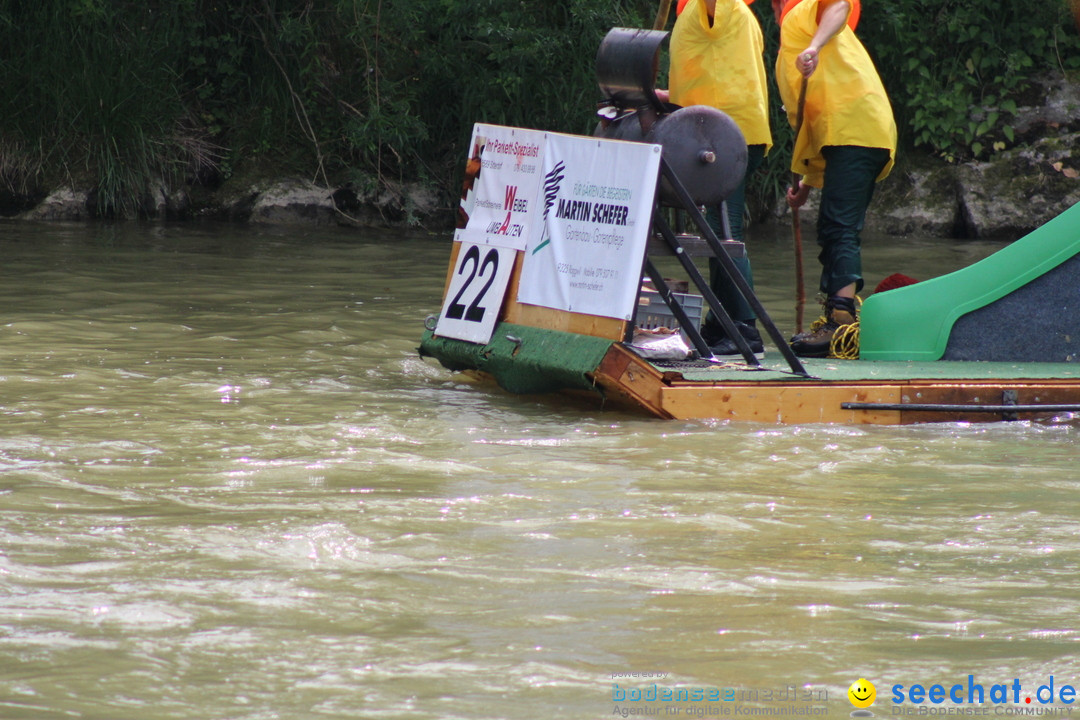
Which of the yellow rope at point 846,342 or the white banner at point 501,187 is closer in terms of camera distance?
the white banner at point 501,187

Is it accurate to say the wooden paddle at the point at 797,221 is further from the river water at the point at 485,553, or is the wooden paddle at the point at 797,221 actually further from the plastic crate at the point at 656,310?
the river water at the point at 485,553

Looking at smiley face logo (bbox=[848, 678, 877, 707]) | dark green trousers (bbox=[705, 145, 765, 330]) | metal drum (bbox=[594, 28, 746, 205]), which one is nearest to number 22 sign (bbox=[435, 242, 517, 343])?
metal drum (bbox=[594, 28, 746, 205])

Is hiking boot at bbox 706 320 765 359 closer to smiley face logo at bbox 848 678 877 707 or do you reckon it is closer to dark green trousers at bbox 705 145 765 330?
dark green trousers at bbox 705 145 765 330

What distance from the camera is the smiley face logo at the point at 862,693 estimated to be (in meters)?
2.43

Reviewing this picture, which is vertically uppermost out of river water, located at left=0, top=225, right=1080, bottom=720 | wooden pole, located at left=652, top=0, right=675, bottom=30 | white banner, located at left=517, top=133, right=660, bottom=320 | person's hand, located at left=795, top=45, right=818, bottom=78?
wooden pole, located at left=652, top=0, right=675, bottom=30

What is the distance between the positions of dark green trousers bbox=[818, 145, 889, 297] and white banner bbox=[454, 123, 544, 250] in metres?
1.30

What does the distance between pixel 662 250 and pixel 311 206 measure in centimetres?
817

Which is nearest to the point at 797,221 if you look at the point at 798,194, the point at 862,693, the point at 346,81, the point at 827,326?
the point at 798,194

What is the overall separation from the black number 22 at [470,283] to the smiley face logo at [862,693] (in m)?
3.00

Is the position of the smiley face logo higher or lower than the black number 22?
lower

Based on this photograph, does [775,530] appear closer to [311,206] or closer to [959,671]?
[959,671]

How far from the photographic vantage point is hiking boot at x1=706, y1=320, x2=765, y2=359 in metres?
5.54

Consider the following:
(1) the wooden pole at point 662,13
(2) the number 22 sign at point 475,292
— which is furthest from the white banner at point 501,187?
(1) the wooden pole at point 662,13

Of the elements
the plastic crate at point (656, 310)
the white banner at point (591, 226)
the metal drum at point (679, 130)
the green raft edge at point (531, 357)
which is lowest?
the green raft edge at point (531, 357)
